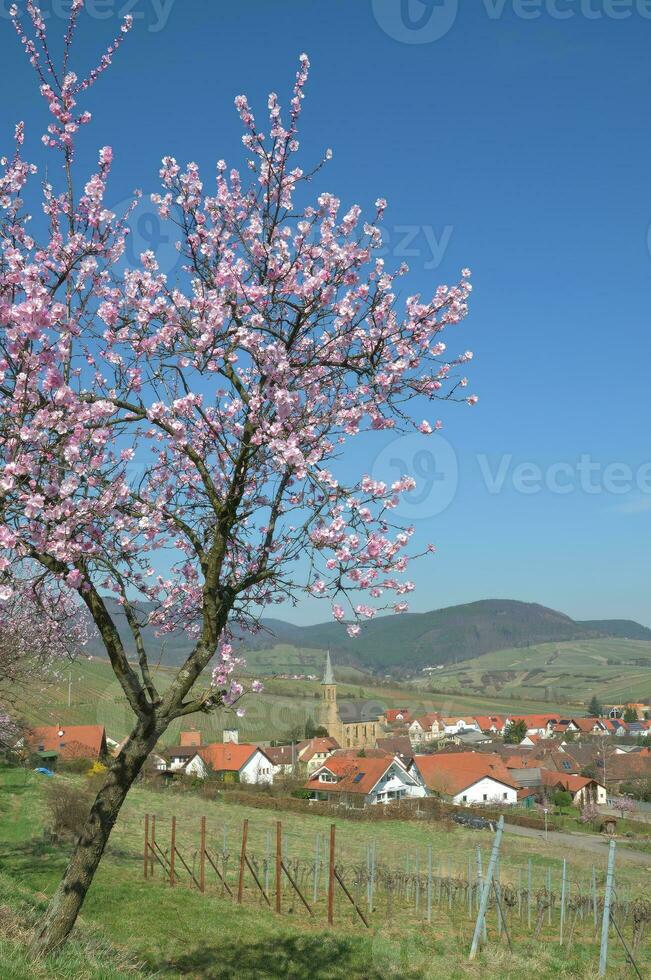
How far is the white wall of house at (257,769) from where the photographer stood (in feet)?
251

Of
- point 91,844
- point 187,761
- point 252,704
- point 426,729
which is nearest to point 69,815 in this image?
point 91,844

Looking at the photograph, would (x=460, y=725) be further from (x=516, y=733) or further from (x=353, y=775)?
(x=353, y=775)

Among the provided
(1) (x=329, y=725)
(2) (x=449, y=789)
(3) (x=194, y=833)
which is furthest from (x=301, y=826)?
(1) (x=329, y=725)

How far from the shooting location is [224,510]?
8.21m

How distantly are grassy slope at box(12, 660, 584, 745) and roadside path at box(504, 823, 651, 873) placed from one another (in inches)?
844

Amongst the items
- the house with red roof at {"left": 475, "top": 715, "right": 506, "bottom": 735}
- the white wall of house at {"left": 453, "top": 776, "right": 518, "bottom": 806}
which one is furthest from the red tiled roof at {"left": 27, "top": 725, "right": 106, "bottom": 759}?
the house with red roof at {"left": 475, "top": 715, "right": 506, "bottom": 735}

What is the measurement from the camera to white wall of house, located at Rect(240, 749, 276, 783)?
251 ft

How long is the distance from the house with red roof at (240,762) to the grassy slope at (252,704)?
527 centimetres

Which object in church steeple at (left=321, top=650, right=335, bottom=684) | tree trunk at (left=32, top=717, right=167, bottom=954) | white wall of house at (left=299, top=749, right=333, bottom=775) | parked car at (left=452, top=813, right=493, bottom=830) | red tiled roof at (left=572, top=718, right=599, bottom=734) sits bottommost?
white wall of house at (left=299, top=749, right=333, bottom=775)

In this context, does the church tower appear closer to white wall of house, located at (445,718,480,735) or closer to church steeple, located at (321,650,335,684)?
church steeple, located at (321,650,335,684)

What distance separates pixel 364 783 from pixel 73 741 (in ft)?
83.2

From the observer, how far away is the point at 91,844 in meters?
7.82

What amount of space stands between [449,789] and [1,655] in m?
68.4

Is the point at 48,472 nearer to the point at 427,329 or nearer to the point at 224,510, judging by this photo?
the point at 224,510
